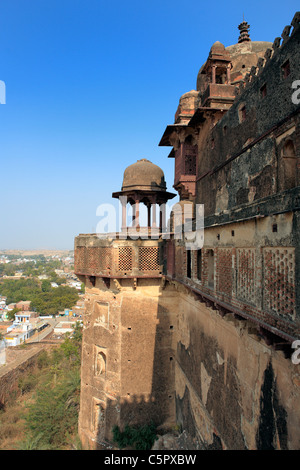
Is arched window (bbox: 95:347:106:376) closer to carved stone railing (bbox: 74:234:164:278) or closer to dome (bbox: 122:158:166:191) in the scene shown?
carved stone railing (bbox: 74:234:164:278)

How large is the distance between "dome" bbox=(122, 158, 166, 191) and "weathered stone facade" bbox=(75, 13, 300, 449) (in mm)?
61

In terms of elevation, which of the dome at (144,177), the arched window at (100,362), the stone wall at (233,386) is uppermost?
the dome at (144,177)

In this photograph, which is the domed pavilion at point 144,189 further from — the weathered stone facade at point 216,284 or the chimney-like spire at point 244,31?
the chimney-like spire at point 244,31

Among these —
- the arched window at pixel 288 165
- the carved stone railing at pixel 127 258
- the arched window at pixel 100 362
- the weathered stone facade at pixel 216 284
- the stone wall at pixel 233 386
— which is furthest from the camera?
the arched window at pixel 100 362

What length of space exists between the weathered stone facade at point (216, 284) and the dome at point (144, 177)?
6 centimetres

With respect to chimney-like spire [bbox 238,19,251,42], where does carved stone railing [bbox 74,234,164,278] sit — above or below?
below

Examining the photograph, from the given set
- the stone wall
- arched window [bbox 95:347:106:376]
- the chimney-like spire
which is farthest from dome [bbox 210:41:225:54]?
arched window [bbox 95:347:106:376]

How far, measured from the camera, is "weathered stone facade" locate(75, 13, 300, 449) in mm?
3977

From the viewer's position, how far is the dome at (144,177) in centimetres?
1264

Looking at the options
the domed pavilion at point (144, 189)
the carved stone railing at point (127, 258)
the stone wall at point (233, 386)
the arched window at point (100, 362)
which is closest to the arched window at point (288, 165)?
the stone wall at point (233, 386)

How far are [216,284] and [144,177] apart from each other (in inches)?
316

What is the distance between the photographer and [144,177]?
12.7 metres

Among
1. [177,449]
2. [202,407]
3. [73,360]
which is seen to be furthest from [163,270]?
[73,360]

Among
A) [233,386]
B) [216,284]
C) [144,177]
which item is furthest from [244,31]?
[233,386]
